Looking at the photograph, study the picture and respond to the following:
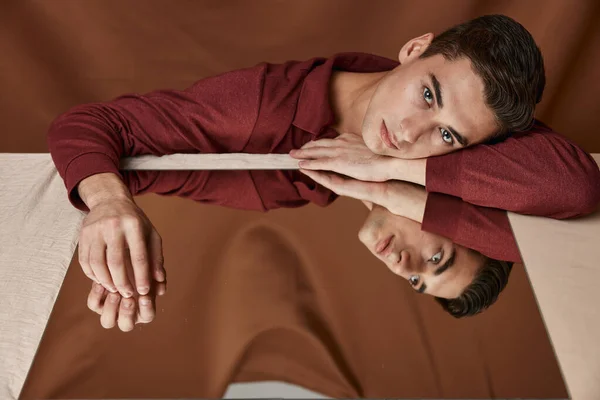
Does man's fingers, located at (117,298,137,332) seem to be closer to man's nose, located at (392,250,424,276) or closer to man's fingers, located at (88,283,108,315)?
man's fingers, located at (88,283,108,315)

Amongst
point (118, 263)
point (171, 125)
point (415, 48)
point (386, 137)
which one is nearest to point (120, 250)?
point (118, 263)

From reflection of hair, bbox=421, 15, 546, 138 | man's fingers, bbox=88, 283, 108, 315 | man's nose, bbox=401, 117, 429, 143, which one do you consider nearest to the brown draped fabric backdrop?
man's fingers, bbox=88, 283, 108, 315

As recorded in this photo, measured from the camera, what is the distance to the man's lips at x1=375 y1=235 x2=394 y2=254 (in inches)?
36.7

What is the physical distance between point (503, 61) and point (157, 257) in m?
0.50

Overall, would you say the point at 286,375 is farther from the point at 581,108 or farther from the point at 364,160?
the point at 581,108

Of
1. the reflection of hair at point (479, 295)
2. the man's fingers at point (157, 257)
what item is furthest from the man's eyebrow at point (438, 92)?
the man's fingers at point (157, 257)

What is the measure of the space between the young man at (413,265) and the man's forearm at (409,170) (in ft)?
0.09

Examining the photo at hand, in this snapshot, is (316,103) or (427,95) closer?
(427,95)

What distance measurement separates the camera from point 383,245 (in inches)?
37.0

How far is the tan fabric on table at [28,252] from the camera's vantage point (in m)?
0.80

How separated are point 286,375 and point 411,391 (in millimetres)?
129

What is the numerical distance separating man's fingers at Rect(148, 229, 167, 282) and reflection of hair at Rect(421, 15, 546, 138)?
1.43 feet

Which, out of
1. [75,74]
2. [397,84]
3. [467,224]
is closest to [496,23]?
[397,84]

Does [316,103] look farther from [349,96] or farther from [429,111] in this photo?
[429,111]
